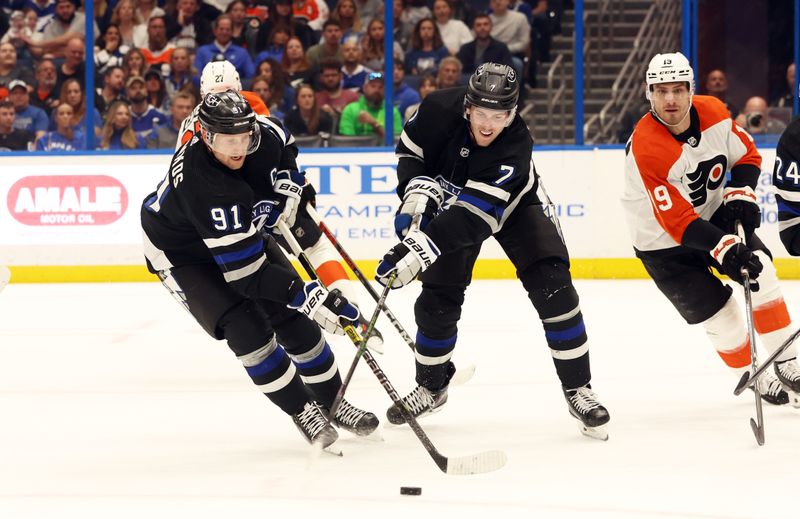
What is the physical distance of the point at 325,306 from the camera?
3.09 meters

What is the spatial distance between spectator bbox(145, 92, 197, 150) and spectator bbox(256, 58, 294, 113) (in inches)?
18.3

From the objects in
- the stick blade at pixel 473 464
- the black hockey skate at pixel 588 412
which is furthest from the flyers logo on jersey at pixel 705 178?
the stick blade at pixel 473 464

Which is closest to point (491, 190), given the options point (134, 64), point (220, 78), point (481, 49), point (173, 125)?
point (220, 78)

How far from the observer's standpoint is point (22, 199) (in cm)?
734

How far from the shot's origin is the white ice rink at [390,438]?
9.20 feet

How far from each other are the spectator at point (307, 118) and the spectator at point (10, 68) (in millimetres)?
1712

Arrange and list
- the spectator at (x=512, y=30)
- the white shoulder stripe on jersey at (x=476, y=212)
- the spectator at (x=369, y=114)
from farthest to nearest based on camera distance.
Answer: the spectator at (x=512, y=30)
the spectator at (x=369, y=114)
the white shoulder stripe on jersey at (x=476, y=212)

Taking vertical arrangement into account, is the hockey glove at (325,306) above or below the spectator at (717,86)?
above

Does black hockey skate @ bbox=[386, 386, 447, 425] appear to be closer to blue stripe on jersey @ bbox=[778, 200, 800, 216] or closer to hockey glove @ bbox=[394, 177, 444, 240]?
hockey glove @ bbox=[394, 177, 444, 240]

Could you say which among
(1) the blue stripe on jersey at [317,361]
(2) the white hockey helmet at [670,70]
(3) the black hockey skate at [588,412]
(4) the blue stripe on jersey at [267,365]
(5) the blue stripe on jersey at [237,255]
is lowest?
(3) the black hockey skate at [588,412]

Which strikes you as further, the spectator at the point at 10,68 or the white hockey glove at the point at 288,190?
the spectator at the point at 10,68

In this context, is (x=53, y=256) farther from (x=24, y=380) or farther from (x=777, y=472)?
(x=777, y=472)

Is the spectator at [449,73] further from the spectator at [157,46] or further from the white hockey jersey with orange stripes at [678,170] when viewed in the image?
the white hockey jersey with orange stripes at [678,170]

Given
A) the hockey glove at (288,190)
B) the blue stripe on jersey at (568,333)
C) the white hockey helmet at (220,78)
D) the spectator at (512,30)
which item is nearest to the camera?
the blue stripe on jersey at (568,333)
